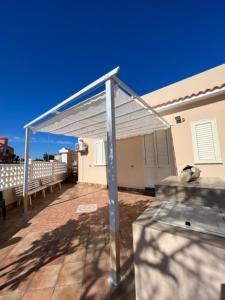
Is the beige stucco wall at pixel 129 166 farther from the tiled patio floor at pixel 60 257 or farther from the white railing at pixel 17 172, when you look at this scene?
the white railing at pixel 17 172

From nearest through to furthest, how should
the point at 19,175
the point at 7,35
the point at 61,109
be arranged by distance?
the point at 61,109 → the point at 7,35 → the point at 19,175

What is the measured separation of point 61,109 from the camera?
5059mm

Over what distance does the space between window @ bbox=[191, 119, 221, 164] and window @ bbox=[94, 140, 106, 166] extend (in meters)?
6.11

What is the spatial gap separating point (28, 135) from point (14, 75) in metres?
8.03

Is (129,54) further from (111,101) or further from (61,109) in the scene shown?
(111,101)

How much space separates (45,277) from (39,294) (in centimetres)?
35

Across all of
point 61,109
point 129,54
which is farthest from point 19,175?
point 129,54

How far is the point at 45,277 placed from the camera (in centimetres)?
277

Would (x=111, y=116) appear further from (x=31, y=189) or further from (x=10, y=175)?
(x=31, y=189)

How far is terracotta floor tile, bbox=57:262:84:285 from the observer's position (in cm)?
266

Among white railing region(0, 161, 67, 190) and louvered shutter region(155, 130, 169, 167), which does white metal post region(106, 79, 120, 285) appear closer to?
louvered shutter region(155, 130, 169, 167)

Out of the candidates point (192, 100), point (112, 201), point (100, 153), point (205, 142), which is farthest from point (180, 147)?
point (100, 153)

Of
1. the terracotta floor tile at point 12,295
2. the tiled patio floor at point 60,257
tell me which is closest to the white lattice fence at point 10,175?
the tiled patio floor at point 60,257

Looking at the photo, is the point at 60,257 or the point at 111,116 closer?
the point at 111,116
